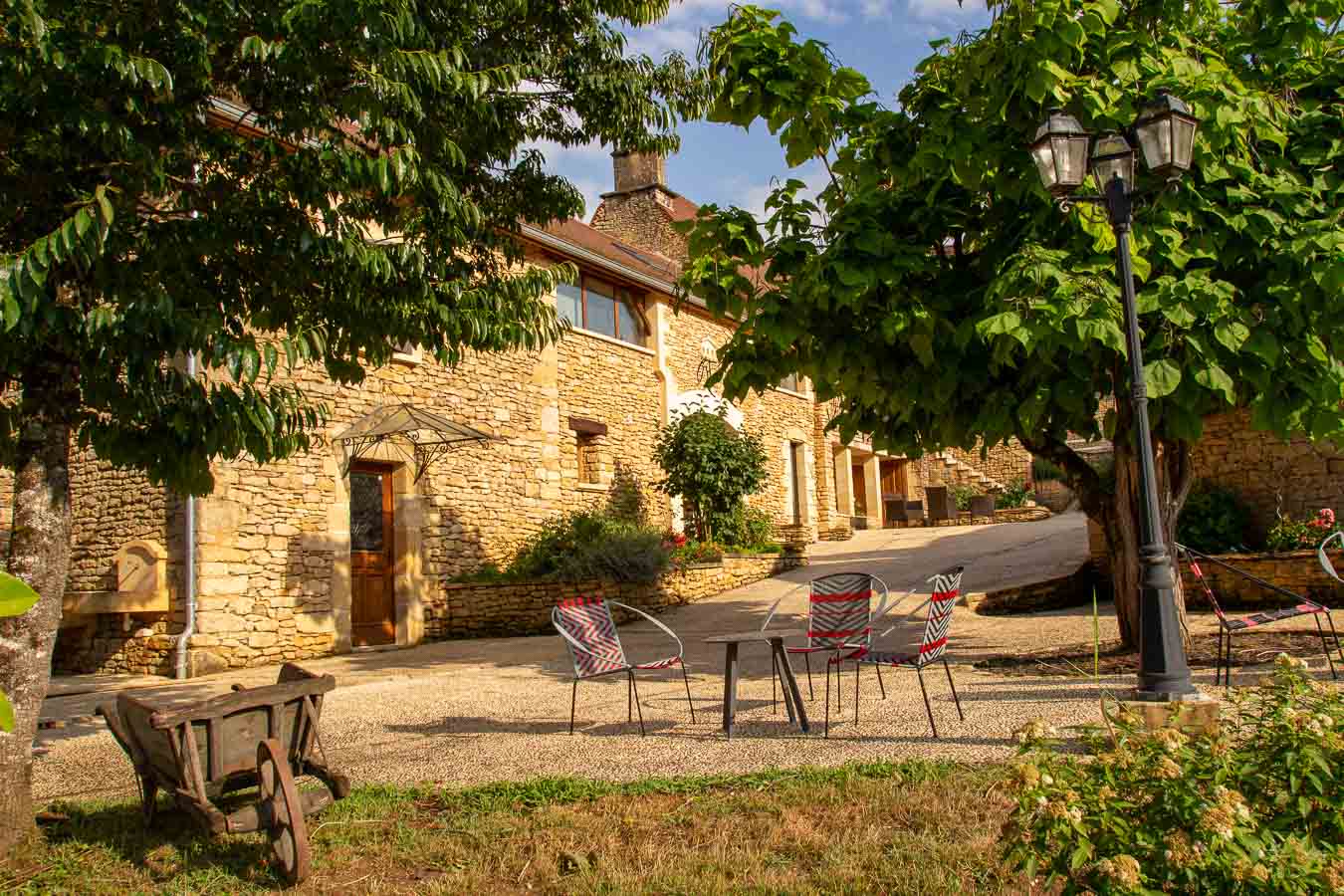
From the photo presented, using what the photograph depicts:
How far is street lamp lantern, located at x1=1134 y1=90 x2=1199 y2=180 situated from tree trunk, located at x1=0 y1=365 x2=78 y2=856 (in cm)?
493

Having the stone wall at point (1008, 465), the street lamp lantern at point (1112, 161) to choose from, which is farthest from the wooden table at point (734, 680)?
the stone wall at point (1008, 465)

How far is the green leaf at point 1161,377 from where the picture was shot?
5.23 m

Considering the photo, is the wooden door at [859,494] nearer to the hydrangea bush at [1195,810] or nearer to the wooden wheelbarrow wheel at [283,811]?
the wooden wheelbarrow wheel at [283,811]

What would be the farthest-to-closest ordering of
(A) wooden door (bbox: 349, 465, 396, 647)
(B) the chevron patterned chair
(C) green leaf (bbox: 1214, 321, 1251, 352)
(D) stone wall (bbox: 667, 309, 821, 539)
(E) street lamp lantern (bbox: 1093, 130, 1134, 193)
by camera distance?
1. (D) stone wall (bbox: 667, 309, 821, 539)
2. (A) wooden door (bbox: 349, 465, 396, 647)
3. (B) the chevron patterned chair
4. (C) green leaf (bbox: 1214, 321, 1251, 352)
5. (E) street lamp lantern (bbox: 1093, 130, 1134, 193)

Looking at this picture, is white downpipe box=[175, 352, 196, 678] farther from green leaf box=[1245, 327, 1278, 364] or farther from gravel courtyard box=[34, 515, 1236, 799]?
green leaf box=[1245, 327, 1278, 364]

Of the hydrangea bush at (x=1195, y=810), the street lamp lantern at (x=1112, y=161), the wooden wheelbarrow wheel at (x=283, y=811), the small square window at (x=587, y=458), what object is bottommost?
the wooden wheelbarrow wheel at (x=283, y=811)

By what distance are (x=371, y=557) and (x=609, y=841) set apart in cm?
908

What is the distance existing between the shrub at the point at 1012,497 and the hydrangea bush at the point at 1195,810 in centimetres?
2203

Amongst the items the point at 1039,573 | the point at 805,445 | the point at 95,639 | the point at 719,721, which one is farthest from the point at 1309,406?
the point at 805,445

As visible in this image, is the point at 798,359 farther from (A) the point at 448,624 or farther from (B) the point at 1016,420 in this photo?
(A) the point at 448,624

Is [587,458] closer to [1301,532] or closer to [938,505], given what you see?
[1301,532]

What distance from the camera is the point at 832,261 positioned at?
5816 millimetres

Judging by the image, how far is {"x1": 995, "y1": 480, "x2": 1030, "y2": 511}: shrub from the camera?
24.1 m

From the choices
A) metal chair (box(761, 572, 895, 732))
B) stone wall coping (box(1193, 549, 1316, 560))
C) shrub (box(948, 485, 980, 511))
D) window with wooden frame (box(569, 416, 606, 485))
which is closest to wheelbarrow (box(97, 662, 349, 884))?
metal chair (box(761, 572, 895, 732))
